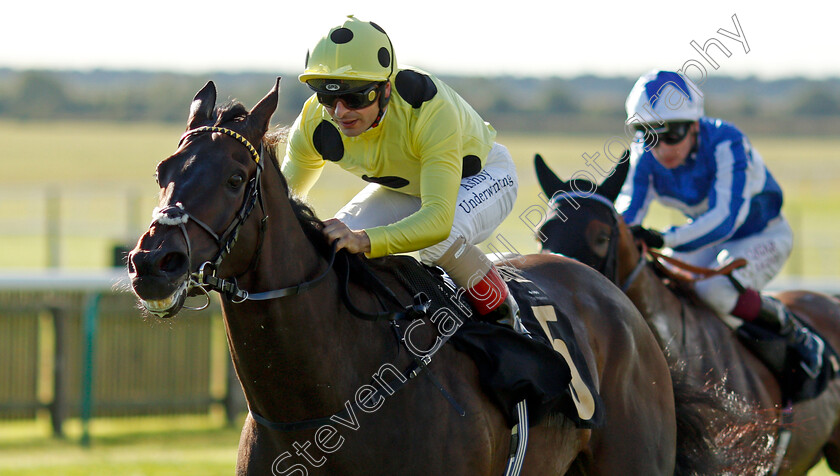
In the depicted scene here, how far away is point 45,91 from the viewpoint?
5222 centimetres

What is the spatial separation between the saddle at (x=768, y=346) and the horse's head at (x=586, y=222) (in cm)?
63

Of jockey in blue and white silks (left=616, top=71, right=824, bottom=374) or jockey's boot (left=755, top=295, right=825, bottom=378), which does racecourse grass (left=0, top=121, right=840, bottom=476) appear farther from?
jockey's boot (left=755, top=295, right=825, bottom=378)

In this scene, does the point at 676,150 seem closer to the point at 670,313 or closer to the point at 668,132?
the point at 668,132

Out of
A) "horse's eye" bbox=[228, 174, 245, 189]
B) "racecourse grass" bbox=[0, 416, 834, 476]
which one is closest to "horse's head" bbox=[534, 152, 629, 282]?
"horse's eye" bbox=[228, 174, 245, 189]

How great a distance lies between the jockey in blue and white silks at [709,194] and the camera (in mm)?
5617

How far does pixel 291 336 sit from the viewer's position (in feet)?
10.2

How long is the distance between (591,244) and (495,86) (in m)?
47.7

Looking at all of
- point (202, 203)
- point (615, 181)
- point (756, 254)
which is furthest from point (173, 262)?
point (756, 254)

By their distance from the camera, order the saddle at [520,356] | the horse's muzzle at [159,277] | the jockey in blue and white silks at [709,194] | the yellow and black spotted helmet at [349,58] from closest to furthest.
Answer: the horse's muzzle at [159,277] → the yellow and black spotted helmet at [349,58] → the saddle at [520,356] → the jockey in blue and white silks at [709,194]

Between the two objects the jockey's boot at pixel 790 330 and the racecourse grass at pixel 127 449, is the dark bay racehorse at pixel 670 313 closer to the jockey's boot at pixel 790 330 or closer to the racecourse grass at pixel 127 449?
the jockey's boot at pixel 790 330

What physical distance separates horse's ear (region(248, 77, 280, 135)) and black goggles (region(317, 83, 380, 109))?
1.10 feet

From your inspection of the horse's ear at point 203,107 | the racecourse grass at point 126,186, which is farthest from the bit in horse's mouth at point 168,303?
the racecourse grass at point 126,186

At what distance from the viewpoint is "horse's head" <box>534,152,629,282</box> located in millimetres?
5031

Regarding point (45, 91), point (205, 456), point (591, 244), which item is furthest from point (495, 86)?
point (591, 244)
